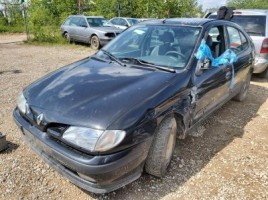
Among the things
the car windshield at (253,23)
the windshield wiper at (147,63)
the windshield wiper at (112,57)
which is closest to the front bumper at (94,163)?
the windshield wiper at (147,63)

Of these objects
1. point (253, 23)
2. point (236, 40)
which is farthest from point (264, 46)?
point (236, 40)

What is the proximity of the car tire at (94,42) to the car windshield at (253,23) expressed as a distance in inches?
264

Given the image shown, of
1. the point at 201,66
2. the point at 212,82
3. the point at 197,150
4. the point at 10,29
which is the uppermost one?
the point at 201,66

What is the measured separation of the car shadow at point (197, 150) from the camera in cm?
268

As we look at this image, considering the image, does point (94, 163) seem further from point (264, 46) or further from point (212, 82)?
point (264, 46)

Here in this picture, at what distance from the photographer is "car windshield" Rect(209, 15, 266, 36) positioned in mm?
6398

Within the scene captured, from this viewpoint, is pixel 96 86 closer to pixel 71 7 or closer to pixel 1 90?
pixel 1 90

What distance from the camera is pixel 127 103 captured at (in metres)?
2.34

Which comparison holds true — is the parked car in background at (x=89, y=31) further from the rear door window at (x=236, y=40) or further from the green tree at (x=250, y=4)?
the green tree at (x=250, y=4)

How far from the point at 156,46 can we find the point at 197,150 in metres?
1.46

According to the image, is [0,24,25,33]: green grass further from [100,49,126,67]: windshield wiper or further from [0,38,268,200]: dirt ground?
[100,49,126,67]: windshield wiper

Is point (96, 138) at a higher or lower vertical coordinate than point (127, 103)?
lower

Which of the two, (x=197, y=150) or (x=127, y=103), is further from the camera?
(x=197, y=150)

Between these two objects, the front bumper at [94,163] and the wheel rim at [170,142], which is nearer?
the front bumper at [94,163]
